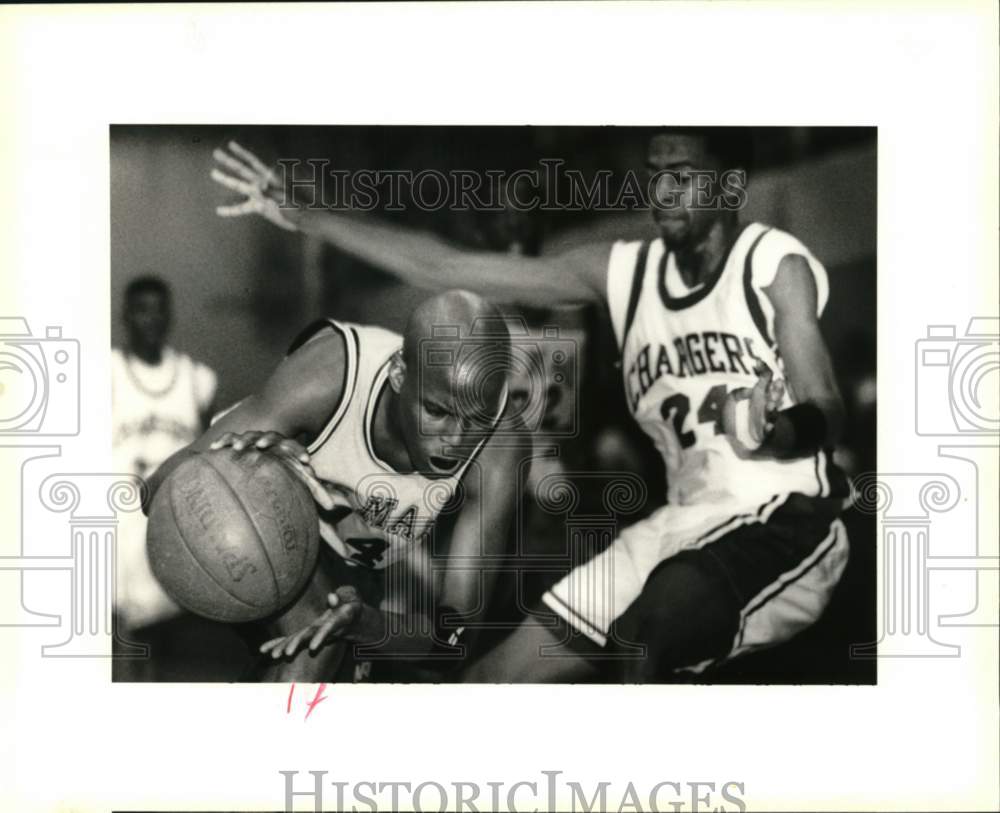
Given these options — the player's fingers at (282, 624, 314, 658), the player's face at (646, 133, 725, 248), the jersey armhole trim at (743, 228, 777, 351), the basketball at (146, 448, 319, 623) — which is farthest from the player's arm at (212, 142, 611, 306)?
the player's fingers at (282, 624, 314, 658)

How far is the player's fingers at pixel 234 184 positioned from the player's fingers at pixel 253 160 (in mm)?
47

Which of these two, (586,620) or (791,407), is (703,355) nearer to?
(791,407)

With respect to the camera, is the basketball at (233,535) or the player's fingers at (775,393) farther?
the player's fingers at (775,393)

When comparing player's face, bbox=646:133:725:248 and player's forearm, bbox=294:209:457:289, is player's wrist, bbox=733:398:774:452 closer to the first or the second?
player's face, bbox=646:133:725:248

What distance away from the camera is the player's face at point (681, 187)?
351cm

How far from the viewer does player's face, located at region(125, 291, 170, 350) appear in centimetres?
353

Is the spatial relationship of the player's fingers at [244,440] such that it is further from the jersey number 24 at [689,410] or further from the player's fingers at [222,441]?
the jersey number 24 at [689,410]

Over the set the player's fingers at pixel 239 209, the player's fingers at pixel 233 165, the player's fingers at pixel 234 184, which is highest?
the player's fingers at pixel 233 165

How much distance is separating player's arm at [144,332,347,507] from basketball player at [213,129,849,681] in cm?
37

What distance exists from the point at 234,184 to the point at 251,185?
2.1 inches

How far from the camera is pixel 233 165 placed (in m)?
3.50

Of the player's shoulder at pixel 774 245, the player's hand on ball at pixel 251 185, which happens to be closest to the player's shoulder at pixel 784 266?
the player's shoulder at pixel 774 245

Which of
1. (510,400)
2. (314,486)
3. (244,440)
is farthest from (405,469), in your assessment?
(244,440)

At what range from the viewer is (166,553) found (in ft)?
11.4
